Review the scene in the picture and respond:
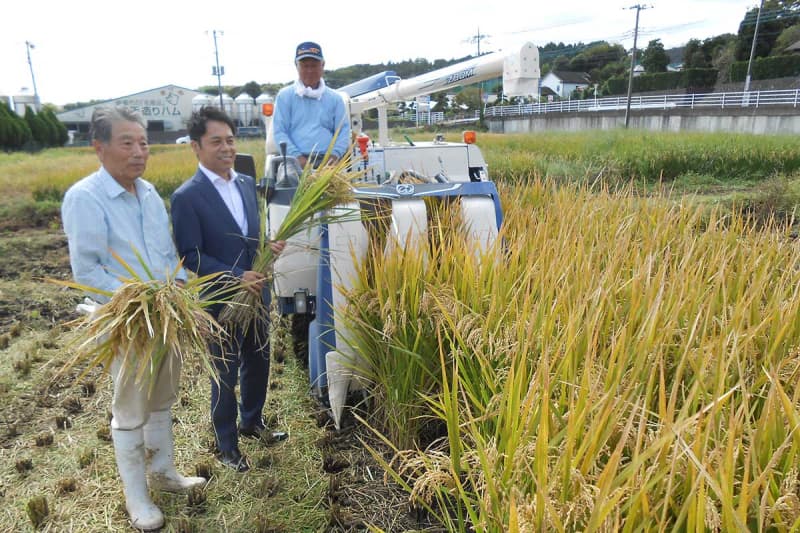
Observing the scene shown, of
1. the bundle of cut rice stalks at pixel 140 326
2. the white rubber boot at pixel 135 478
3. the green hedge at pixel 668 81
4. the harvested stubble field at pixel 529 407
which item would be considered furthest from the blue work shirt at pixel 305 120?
the green hedge at pixel 668 81

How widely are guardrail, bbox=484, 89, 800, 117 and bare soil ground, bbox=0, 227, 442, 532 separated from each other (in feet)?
77.6

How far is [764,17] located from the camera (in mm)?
35125

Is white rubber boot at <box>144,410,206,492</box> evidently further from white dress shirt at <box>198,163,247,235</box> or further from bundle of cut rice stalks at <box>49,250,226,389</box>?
white dress shirt at <box>198,163,247,235</box>

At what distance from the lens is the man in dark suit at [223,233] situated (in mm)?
2418

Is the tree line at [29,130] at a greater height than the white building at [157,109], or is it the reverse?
the white building at [157,109]

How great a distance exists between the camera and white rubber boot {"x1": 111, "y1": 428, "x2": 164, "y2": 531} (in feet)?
7.25

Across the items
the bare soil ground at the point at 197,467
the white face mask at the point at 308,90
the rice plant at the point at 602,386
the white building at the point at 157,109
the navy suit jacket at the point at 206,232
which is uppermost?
the white building at the point at 157,109

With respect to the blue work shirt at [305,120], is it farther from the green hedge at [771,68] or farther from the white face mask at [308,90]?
the green hedge at [771,68]

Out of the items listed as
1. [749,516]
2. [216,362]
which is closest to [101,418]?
[216,362]

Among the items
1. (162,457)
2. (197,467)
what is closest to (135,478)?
(162,457)

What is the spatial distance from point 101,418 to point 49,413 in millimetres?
358

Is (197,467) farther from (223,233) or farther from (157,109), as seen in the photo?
(157,109)

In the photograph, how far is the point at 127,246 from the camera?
2141 millimetres

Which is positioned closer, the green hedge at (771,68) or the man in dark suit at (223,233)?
the man in dark suit at (223,233)
